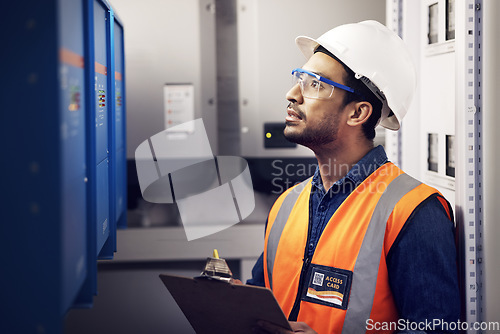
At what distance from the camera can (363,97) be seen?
1726mm

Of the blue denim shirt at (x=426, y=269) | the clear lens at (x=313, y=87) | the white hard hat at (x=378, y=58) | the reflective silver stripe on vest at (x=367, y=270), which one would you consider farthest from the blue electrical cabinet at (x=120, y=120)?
the blue denim shirt at (x=426, y=269)

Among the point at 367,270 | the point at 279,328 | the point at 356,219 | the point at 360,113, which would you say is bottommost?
the point at 279,328

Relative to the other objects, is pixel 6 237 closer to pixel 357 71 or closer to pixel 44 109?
pixel 44 109

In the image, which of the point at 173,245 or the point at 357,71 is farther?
the point at 173,245

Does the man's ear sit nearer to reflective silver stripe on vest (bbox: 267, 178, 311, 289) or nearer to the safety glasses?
the safety glasses

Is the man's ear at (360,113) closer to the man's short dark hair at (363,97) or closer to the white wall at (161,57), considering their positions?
the man's short dark hair at (363,97)

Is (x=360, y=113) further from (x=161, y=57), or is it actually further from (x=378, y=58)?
(x=161, y=57)

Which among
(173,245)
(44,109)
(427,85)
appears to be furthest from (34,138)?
(173,245)

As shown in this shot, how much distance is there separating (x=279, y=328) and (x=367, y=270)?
302 mm

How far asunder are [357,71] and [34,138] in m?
1.09

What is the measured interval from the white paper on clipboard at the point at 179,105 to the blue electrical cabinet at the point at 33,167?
1.80 m

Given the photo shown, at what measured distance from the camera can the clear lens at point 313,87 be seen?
169 centimetres

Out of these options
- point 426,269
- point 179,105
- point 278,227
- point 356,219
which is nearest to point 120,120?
point 179,105

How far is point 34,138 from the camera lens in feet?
2.69
